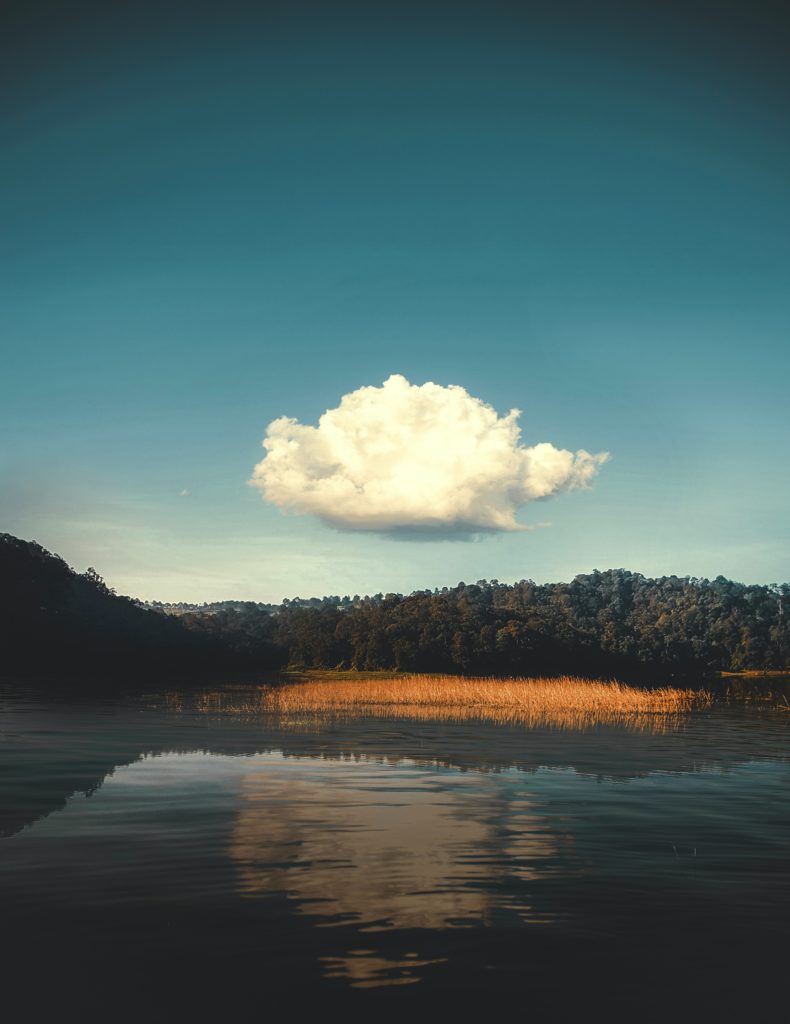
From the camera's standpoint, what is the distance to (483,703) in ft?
202

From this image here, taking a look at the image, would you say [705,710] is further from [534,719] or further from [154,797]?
[154,797]

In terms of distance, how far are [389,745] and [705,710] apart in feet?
110

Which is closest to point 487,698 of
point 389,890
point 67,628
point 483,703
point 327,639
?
point 483,703

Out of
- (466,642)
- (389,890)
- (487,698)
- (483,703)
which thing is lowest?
(483,703)

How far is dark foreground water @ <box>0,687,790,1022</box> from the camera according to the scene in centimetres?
970

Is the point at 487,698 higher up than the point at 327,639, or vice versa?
the point at 327,639

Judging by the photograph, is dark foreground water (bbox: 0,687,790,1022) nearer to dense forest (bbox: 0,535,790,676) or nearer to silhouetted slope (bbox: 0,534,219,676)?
silhouetted slope (bbox: 0,534,219,676)

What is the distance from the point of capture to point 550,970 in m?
10.4

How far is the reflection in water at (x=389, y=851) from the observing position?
12.4 m

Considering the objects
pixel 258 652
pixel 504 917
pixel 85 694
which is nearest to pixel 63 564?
pixel 258 652

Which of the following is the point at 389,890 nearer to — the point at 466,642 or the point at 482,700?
the point at 482,700

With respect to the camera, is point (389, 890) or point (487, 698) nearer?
point (389, 890)

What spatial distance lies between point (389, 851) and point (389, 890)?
9.59 ft

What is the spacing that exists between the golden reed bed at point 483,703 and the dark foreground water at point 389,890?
74.8ft
